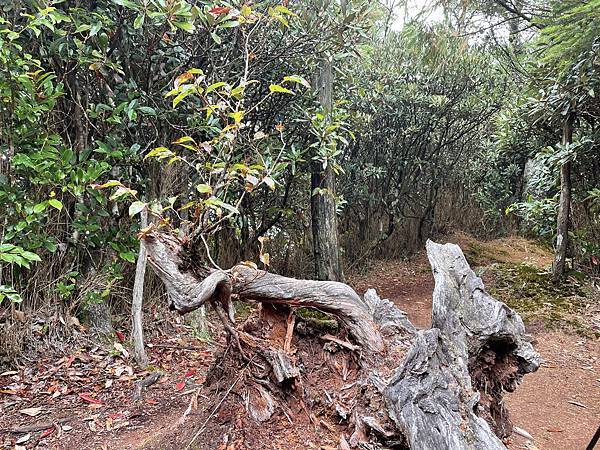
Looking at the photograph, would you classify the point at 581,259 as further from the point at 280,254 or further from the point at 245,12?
the point at 245,12

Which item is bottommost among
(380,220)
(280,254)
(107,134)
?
(280,254)

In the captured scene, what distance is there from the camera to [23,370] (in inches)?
105

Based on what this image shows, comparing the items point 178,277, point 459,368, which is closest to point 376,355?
point 459,368

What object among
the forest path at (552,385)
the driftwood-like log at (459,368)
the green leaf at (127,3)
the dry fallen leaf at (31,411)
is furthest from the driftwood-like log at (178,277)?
the forest path at (552,385)

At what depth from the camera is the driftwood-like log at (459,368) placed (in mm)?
1442

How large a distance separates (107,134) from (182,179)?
1.93 ft

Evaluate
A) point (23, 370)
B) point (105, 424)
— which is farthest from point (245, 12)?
point (23, 370)

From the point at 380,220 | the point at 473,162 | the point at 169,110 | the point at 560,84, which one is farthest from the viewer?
the point at 473,162

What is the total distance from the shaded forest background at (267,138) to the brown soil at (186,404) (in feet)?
1.33

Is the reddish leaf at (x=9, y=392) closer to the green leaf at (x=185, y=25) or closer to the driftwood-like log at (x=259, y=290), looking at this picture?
the driftwood-like log at (x=259, y=290)

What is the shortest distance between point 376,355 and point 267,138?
8.43 feet

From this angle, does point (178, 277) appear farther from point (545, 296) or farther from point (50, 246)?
point (545, 296)

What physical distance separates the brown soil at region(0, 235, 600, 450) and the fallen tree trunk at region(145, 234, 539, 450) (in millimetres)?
53

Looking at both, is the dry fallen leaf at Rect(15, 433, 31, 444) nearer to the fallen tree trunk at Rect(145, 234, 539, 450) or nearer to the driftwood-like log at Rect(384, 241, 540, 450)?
the fallen tree trunk at Rect(145, 234, 539, 450)
